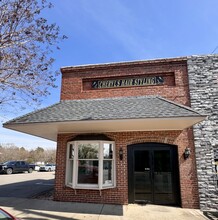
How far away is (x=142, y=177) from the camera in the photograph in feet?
27.9

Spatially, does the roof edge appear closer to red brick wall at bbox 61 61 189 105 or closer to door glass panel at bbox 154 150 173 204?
red brick wall at bbox 61 61 189 105

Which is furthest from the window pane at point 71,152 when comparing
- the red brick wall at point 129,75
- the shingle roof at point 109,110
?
the red brick wall at point 129,75

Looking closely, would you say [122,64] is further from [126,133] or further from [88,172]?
[88,172]

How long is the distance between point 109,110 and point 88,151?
7.19 feet

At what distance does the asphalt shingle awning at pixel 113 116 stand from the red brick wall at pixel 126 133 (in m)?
0.38

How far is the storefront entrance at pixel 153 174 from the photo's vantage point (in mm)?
8297

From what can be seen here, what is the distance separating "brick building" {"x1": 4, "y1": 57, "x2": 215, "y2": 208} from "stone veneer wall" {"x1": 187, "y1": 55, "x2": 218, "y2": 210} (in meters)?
0.18

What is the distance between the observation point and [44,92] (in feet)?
25.8

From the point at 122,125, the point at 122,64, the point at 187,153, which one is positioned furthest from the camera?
the point at 122,64

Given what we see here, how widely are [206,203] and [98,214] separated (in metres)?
4.32

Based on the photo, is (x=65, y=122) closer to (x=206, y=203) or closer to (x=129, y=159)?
(x=129, y=159)

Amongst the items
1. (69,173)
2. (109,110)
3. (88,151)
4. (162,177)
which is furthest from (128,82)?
(69,173)

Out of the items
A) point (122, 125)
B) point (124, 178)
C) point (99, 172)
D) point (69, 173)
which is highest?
point (122, 125)

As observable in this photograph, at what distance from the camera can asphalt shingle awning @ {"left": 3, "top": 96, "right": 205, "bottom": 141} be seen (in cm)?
693
